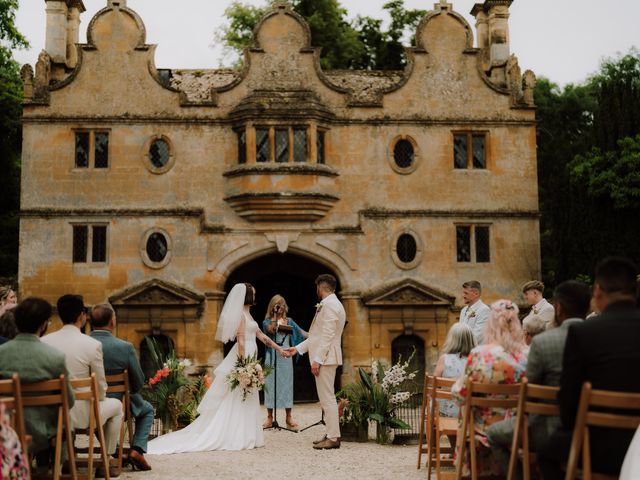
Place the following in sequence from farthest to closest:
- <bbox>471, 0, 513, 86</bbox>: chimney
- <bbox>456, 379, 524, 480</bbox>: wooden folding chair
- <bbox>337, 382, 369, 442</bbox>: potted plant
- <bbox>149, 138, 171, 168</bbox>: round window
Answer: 1. <bbox>471, 0, 513, 86</bbox>: chimney
2. <bbox>149, 138, 171, 168</bbox>: round window
3. <bbox>337, 382, 369, 442</bbox>: potted plant
4. <bbox>456, 379, 524, 480</bbox>: wooden folding chair

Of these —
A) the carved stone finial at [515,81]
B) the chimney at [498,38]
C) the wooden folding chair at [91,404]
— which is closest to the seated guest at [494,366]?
the wooden folding chair at [91,404]

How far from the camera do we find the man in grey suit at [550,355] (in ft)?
20.9

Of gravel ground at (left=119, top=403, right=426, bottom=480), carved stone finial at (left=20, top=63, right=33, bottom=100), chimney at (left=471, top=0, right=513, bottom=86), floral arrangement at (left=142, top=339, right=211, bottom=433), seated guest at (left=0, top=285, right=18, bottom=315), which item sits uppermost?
chimney at (left=471, top=0, right=513, bottom=86)

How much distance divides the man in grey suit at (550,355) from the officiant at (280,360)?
8.01 m

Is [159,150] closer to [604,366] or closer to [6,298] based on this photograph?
[6,298]

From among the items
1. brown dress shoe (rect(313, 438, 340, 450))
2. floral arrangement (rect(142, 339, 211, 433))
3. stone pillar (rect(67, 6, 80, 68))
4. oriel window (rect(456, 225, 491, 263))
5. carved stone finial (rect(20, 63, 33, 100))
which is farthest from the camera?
stone pillar (rect(67, 6, 80, 68))

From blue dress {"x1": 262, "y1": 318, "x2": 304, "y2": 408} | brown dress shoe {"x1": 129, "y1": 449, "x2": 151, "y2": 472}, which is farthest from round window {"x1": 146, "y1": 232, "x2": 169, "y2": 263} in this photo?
brown dress shoe {"x1": 129, "y1": 449, "x2": 151, "y2": 472}

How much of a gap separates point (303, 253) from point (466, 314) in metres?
9.47

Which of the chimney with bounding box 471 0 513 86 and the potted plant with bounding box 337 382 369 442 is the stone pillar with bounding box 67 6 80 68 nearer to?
the chimney with bounding box 471 0 513 86

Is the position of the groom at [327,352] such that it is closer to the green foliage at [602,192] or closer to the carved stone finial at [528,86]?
the carved stone finial at [528,86]

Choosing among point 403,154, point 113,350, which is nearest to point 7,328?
point 113,350

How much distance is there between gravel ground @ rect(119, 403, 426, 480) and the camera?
31.1ft

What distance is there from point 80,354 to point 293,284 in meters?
15.5

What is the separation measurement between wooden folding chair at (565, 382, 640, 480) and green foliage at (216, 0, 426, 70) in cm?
2972
